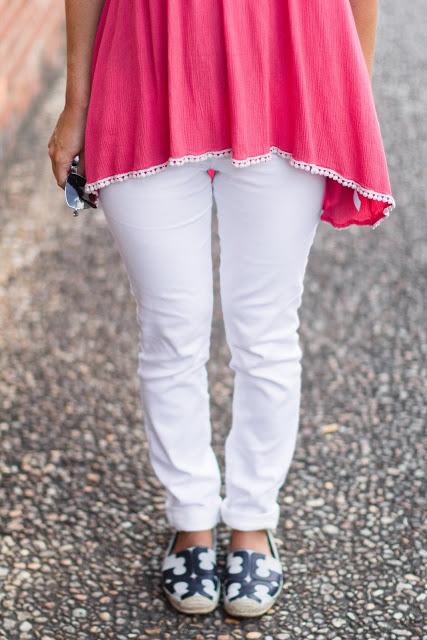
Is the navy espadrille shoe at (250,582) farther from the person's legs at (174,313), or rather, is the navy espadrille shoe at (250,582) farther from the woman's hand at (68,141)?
the woman's hand at (68,141)

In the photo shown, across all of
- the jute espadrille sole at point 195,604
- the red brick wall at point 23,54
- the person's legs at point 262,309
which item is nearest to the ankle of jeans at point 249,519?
the person's legs at point 262,309

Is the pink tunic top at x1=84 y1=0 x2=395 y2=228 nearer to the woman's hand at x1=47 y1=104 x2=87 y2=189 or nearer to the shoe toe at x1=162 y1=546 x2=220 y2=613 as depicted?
the woman's hand at x1=47 y1=104 x2=87 y2=189

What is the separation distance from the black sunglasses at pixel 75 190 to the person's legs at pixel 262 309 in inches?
10.8

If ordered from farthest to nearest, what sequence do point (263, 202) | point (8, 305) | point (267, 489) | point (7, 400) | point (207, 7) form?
point (8, 305) → point (7, 400) → point (267, 489) → point (263, 202) → point (207, 7)

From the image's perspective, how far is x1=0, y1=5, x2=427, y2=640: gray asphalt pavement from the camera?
2.41 m

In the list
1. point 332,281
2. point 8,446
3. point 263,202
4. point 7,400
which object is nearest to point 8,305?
point 7,400

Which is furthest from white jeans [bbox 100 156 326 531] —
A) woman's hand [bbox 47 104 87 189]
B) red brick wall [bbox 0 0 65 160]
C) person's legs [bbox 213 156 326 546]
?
red brick wall [bbox 0 0 65 160]

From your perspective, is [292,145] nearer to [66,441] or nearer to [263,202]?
[263,202]

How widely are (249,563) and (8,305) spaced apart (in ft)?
5.49

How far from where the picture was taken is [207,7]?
6.05 ft

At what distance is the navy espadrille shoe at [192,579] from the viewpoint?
2.37 m

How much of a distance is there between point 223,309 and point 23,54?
318 cm

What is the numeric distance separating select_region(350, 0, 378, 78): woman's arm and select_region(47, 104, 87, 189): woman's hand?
590mm

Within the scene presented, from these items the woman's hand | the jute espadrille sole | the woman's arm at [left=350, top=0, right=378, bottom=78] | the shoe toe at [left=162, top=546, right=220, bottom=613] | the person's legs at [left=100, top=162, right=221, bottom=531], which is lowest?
the jute espadrille sole
